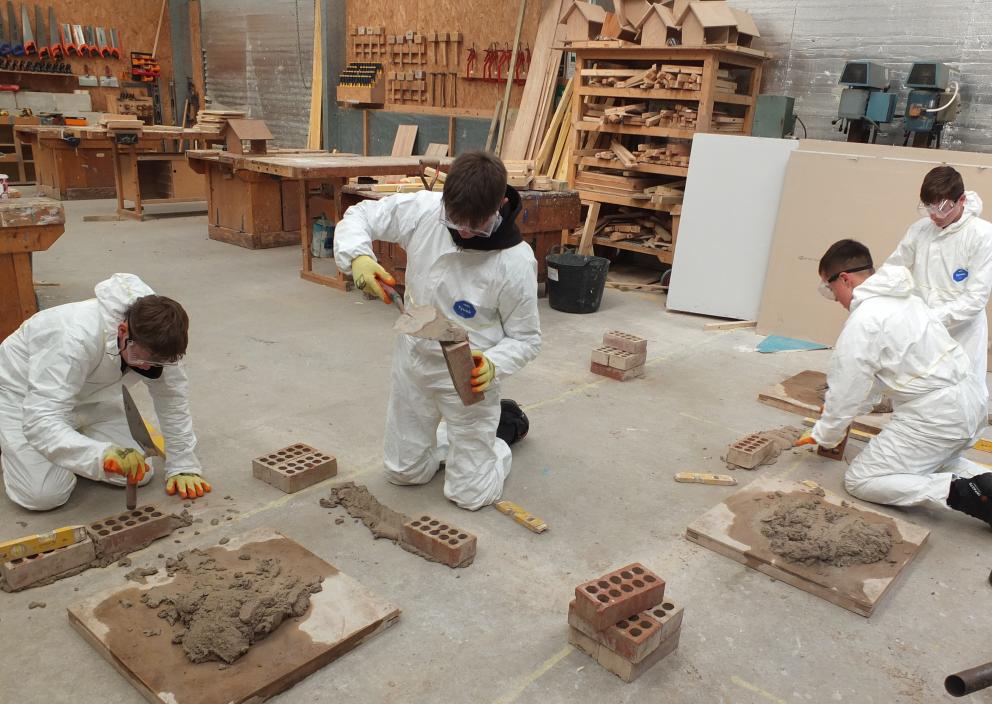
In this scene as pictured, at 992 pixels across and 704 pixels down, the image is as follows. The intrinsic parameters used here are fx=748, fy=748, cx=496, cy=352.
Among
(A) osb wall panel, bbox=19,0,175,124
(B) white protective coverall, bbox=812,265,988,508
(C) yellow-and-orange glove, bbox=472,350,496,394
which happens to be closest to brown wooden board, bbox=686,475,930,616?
(B) white protective coverall, bbox=812,265,988,508

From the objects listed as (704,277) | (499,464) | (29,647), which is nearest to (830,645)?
(499,464)

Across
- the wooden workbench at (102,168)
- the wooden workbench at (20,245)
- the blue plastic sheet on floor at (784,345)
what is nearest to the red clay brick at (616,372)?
the blue plastic sheet on floor at (784,345)

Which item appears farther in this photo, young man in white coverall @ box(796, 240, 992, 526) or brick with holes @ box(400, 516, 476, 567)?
young man in white coverall @ box(796, 240, 992, 526)

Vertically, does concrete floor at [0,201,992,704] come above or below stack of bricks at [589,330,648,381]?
below

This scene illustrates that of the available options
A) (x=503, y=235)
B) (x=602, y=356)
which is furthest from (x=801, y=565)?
(x=602, y=356)

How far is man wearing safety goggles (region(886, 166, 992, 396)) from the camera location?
4.30 m

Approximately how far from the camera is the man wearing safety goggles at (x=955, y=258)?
4.30 m

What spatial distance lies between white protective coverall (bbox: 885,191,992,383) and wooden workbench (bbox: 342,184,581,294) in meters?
3.11

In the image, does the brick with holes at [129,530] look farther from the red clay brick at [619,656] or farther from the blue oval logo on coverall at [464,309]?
the red clay brick at [619,656]

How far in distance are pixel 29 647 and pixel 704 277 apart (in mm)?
5696

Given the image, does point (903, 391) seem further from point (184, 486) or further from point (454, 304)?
point (184, 486)

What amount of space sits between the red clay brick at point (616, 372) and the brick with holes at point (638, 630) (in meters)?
2.60

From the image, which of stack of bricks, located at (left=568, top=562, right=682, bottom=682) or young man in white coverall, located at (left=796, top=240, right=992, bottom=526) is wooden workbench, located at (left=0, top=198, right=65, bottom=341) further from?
young man in white coverall, located at (left=796, top=240, right=992, bottom=526)

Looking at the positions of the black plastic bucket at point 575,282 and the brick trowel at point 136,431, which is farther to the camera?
the black plastic bucket at point 575,282
